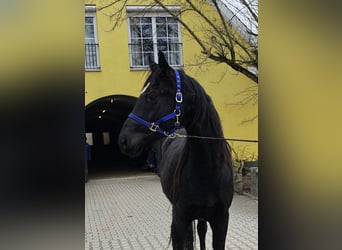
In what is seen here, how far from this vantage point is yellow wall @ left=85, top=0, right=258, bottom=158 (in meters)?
8.02

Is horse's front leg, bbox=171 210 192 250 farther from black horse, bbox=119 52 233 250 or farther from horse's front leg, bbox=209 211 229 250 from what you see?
horse's front leg, bbox=209 211 229 250

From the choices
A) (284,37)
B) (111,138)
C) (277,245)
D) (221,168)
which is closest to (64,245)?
(277,245)

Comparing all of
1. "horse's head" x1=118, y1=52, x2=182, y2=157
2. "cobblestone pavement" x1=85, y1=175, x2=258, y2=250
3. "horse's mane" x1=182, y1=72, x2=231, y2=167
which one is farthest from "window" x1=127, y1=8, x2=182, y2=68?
"horse's head" x1=118, y1=52, x2=182, y2=157

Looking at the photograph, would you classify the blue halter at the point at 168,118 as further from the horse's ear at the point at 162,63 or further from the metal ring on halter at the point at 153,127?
the horse's ear at the point at 162,63

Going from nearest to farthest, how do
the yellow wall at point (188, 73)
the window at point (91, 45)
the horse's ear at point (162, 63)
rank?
the horse's ear at point (162, 63), the window at point (91, 45), the yellow wall at point (188, 73)

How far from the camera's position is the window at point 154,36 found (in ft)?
23.5

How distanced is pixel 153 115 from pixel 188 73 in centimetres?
615

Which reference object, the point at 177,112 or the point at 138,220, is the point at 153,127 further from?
the point at 138,220

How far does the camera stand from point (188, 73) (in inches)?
322

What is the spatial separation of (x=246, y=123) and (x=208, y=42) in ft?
7.40

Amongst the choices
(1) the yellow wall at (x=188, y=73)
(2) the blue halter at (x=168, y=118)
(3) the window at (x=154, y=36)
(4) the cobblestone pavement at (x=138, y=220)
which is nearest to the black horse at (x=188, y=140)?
(2) the blue halter at (x=168, y=118)

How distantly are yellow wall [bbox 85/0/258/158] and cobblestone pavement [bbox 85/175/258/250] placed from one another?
2.25 metres

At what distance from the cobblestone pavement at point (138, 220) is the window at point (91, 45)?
3.24 m

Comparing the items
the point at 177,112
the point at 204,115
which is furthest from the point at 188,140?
the point at 177,112
